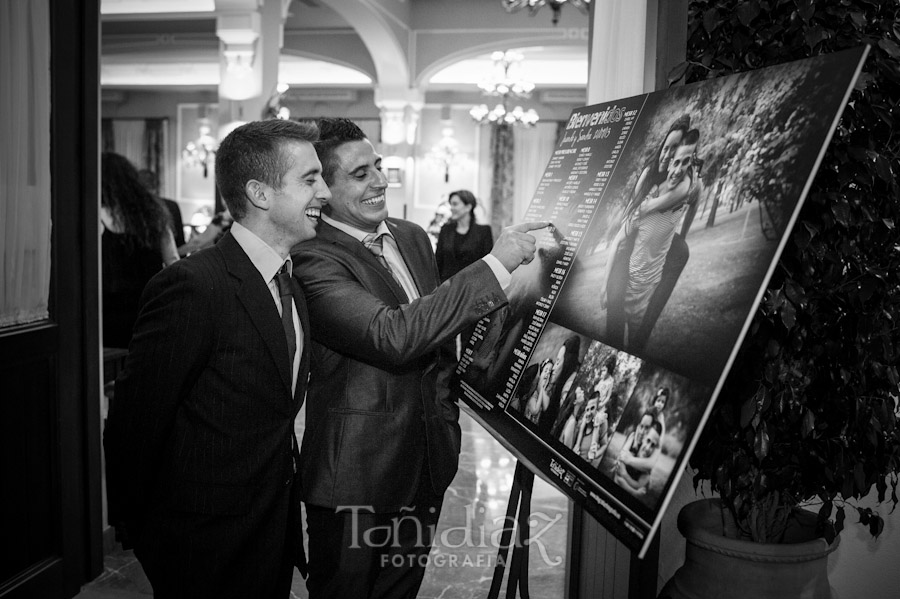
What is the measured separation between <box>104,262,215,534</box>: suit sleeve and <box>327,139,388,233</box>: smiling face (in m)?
0.45

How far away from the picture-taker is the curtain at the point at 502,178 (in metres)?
17.0

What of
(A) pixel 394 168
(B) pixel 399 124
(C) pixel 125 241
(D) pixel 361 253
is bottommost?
(C) pixel 125 241

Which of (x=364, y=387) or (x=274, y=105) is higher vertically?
(x=274, y=105)

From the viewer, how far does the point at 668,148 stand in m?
1.51

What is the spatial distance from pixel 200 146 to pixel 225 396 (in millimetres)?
16204

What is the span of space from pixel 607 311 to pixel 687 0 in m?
1.07

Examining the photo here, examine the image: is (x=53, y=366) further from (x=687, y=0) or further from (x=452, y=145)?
(x=452, y=145)

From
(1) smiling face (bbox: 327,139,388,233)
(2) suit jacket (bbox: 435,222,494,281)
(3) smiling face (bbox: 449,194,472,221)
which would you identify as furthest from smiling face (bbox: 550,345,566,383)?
(3) smiling face (bbox: 449,194,472,221)

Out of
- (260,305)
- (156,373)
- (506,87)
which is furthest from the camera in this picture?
(506,87)

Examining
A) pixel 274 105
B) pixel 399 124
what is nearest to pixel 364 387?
pixel 274 105

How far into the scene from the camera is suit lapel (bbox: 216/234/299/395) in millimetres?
1659

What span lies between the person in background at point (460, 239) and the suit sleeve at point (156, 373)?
16.0 feet

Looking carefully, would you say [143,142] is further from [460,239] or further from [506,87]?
[460,239]

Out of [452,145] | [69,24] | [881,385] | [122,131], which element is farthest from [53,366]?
[122,131]
